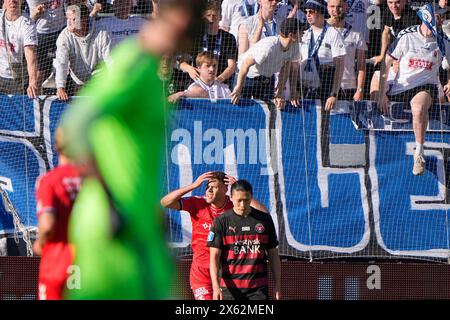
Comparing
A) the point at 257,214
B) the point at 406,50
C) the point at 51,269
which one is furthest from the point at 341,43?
the point at 51,269

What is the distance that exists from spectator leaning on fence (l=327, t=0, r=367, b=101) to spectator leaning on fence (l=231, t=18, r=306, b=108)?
0.47 m

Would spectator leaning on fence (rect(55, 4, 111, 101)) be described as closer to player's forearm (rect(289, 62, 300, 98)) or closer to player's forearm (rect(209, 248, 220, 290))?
player's forearm (rect(289, 62, 300, 98))

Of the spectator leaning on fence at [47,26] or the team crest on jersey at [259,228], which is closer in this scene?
the team crest on jersey at [259,228]

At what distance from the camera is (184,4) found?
274cm

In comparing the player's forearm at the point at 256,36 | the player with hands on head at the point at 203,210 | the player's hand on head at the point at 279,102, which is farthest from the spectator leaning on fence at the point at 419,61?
the player with hands on head at the point at 203,210

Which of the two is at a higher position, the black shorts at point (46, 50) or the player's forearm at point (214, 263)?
the black shorts at point (46, 50)

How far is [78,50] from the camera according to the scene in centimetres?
1284

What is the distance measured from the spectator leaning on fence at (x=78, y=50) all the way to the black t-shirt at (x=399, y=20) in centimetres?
355

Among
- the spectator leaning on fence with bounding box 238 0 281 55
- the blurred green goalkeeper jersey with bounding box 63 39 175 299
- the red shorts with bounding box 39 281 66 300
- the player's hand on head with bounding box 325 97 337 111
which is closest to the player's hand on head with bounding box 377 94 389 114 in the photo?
the player's hand on head with bounding box 325 97 337 111

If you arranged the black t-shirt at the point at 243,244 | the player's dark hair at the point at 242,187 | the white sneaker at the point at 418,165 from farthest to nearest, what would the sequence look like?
the white sneaker at the point at 418,165, the black t-shirt at the point at 243,244, the player's dark hair at the point at 242,187

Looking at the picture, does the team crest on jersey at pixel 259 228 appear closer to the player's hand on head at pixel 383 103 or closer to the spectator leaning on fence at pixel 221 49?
the spectator leaning on fence at pixel 221 49

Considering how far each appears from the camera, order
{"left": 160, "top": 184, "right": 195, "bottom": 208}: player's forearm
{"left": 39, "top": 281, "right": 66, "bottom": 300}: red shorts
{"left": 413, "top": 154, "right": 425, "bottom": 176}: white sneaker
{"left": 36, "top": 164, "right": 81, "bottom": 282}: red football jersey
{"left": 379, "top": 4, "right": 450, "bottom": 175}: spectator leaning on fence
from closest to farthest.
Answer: {"left": 36, "top": 164, "right": 81, "bottom": 282}: red football jersey
{"left": 39, "top": 281, "right": 66, "bottom": 300}: red shorts
{"left": 160, "top": 184, "right": 195, "bottom": 208}: player's forearm
{"left": 413, "top": 154, "right": 425, "bottom": 176}: white sneaker
{"left": 379, "top": 4, "right": 450, "bottom": 175}: spectator leaning on fence

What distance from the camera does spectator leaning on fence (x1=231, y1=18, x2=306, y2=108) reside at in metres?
12.8

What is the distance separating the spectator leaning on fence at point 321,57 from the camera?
12805mm
